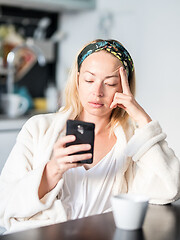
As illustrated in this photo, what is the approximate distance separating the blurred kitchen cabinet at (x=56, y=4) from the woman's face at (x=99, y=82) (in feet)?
6.93

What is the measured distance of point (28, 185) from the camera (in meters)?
1.27

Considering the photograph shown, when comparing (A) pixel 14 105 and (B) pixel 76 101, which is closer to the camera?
(B) pixel 76 101

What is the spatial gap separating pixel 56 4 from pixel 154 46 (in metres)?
0.96

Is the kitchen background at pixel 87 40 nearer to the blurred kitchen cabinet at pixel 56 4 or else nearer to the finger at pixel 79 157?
the blurred kitchen cabinet at pixel 56 4

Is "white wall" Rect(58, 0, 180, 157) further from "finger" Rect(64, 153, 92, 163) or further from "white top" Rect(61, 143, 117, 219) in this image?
"finger" Rect(64, 153, 92, 163)

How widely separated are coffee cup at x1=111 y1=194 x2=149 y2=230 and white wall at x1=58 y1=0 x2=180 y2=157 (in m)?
2.02

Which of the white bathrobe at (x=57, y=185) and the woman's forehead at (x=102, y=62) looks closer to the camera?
the white bathrobe at (x=57, y=185)

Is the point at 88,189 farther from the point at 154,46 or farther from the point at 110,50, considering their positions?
the point at 154,46

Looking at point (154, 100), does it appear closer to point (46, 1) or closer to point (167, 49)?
point (167, 49)

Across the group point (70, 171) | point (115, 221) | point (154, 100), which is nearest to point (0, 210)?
point (70, 171)

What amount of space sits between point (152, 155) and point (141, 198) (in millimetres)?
298

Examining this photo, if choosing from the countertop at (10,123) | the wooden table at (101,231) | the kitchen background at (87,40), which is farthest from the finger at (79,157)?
the countertop at (10,123)

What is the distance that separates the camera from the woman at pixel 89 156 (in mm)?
1290

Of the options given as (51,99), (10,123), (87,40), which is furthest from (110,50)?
(51,99)
